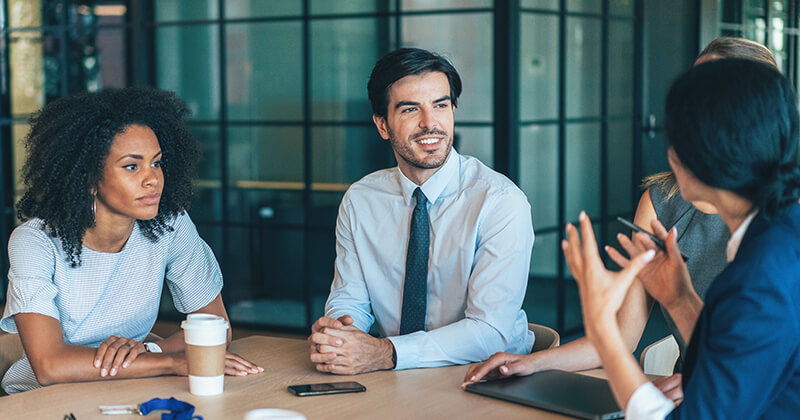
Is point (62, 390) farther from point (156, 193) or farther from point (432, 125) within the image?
point (432, 125)

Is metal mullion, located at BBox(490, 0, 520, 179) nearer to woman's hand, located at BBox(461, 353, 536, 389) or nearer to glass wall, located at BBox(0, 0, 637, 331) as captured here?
glass wall, located at BBox(0, 0, 637, 331)

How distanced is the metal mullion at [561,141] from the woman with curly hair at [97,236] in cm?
278

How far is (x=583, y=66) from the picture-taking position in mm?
4859

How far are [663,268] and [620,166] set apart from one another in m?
3.93

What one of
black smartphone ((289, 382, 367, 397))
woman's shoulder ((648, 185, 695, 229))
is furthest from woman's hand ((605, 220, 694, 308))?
woman's shoulder ((648, 185, 695, 229))

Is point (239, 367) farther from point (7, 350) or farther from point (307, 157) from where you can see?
point (307, 157)

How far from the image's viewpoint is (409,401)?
5.18 ft

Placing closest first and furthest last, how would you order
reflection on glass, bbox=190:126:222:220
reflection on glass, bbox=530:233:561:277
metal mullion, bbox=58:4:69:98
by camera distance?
1. reflection on glass, bbox=530:233:561:277
2. reflection on glass, bbox=190:126:222:220
3. metal mullion, bbox=58:4:69:98

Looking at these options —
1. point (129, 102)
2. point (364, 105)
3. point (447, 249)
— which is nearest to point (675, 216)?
point (447, 249)

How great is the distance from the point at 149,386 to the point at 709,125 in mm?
1134

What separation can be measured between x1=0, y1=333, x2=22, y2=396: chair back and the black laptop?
1.15 meters

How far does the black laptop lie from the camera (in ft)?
4.80

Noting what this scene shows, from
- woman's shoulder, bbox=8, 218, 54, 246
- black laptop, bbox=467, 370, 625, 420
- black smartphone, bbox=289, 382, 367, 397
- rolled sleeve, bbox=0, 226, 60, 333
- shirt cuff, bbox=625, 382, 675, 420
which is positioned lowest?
black smartphone, bbox=289, 382, 367, 397

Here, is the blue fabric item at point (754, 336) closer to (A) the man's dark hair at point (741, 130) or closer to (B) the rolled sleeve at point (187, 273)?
(A) the man's dark hair at point (741, 130)
